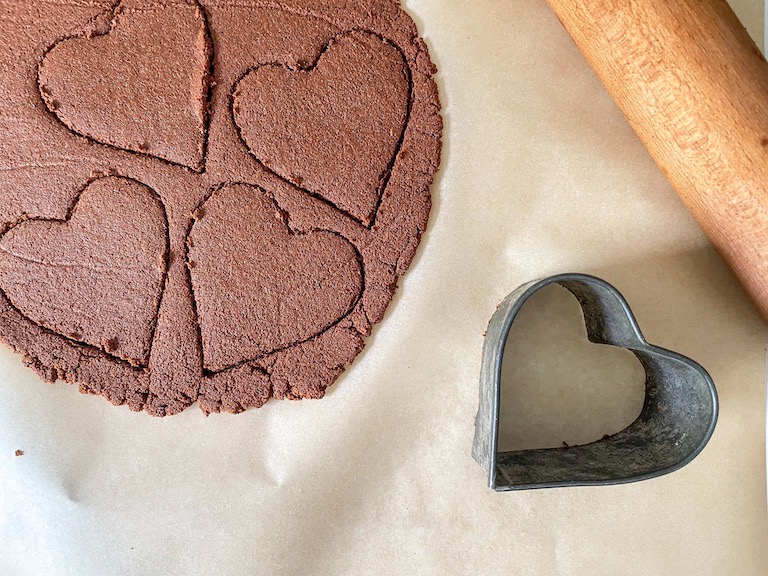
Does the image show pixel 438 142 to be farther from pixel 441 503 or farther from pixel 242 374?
pixel 441 503

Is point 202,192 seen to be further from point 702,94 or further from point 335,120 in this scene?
point 702,94

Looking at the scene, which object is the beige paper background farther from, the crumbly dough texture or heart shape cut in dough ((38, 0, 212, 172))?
heart shape cut in dough ((38, 0, 212, 172))

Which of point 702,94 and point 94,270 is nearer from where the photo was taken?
point 702,94

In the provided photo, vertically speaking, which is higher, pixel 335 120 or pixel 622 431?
pixel 335 120

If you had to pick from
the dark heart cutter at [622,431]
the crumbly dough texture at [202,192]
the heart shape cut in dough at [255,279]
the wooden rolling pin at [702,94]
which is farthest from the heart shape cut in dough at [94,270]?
the wooden rolling pin at [702,94]

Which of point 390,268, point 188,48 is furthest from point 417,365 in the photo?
point 188,48

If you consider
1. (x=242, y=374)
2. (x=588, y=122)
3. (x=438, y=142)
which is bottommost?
(x=242, y=374)

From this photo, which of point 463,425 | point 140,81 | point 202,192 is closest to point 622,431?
point 463,425
